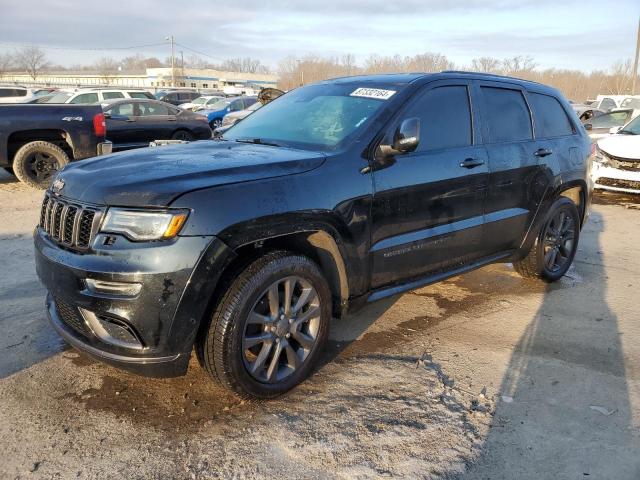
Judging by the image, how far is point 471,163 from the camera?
3945mm

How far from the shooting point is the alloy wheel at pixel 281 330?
9.68 ft

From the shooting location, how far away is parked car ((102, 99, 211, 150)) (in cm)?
1185

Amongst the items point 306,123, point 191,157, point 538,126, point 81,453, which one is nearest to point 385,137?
point 306,123

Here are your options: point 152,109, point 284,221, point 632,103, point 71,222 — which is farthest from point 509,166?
point 632,103

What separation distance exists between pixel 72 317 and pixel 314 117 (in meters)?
2.03

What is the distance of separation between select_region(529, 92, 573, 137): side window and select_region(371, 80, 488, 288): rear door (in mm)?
1032

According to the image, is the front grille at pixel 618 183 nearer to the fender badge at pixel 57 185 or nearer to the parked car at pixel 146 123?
the parked car at pixel 146 123

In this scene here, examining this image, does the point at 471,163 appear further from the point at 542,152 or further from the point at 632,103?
the point at 632,103

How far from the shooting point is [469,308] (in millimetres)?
4598

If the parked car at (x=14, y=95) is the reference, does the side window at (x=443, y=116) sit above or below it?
below

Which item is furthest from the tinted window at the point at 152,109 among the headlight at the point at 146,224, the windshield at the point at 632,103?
the windshield at the point at 632,103

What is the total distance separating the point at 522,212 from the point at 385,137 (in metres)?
1.75

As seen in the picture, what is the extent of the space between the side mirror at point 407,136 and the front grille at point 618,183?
24.5 ft

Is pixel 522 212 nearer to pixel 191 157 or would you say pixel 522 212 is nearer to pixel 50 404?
pixel 191 157
